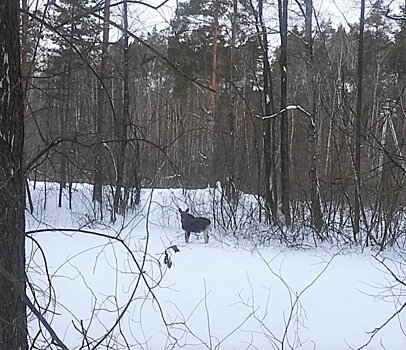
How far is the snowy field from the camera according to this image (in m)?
3.48

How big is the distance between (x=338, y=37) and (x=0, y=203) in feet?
45.8

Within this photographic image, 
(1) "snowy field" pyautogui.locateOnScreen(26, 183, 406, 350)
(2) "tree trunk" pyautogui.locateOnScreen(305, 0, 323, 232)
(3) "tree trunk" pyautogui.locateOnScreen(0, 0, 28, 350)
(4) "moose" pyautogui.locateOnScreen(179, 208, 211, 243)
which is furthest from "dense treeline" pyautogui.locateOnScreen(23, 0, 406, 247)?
(3) "tree trunk" pyautogui.locateOnScreen(0, 0, 28, 350)

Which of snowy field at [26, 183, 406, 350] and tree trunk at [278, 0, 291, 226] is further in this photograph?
tree trunk at [278, 0, 291, 226]

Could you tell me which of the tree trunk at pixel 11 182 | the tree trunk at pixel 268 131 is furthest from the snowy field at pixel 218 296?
the tree trunk at pixel 268 131

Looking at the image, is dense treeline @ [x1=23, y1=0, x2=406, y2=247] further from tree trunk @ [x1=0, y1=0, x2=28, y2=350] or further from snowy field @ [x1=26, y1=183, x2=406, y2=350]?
tree trunk @ [x1=0, y1=0, x2=28, y2=350]

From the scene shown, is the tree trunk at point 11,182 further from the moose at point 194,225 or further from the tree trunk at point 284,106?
the tree trunk at point 284,106

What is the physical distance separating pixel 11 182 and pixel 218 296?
3222 mm

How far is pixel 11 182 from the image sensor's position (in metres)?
1.60

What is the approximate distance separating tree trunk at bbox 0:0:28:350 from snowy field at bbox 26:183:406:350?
567 mm

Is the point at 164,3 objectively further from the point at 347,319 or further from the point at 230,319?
the point at 347,319

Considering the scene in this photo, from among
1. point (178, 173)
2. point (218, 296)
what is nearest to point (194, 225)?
point (218, 296)

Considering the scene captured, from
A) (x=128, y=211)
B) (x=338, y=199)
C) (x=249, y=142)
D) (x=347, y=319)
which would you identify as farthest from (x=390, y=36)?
(x=347, y=319)

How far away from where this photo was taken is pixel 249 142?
406 inches

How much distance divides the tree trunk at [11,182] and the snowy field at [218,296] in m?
0.57
